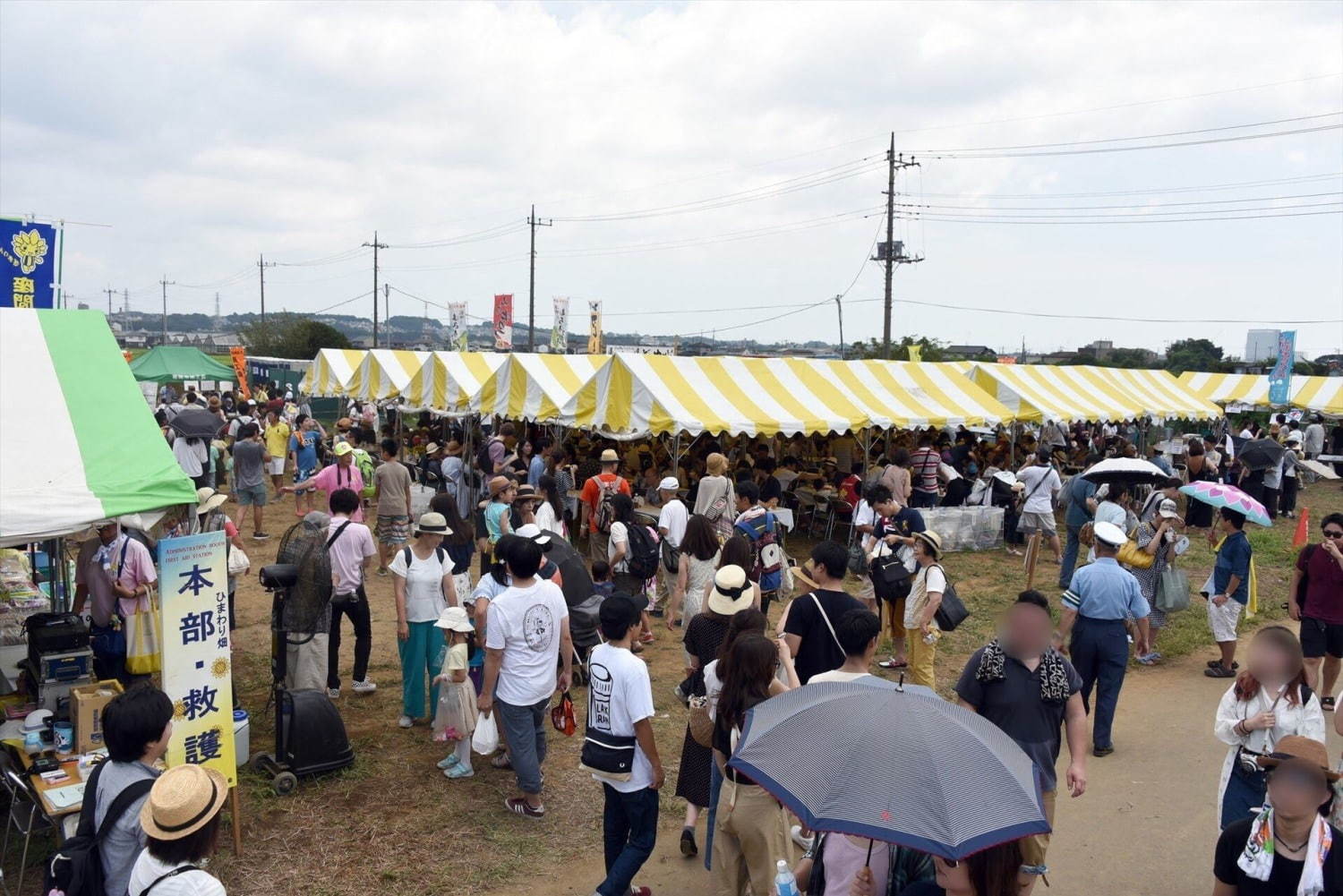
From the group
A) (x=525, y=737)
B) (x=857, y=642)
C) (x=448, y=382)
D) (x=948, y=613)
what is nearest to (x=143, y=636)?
(x=525, y=737)

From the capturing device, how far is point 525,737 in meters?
4.71

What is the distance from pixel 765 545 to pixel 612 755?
4.20 metres

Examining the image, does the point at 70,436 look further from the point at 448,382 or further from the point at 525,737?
the point at 448,382

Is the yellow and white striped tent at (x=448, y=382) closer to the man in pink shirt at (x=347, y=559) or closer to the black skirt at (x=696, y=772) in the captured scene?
the man in pink shirt at (x=347, y=559)

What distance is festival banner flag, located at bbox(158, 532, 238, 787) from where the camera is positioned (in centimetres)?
416

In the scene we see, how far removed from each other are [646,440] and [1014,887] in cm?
1329

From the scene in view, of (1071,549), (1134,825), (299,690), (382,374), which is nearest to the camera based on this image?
(1134,825)

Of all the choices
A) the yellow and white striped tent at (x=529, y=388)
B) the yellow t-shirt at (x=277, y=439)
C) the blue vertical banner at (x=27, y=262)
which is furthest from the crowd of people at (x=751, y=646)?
the yellow t-shirt at (x=277, y=439)

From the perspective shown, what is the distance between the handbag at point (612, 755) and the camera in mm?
3682

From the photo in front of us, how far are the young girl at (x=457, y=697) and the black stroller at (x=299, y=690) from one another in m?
0.59

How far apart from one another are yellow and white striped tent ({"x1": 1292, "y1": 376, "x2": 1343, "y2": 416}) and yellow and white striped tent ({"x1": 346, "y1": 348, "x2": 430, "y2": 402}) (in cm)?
2471

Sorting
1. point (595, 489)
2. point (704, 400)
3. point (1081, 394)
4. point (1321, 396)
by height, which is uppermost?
point (1321, 396)

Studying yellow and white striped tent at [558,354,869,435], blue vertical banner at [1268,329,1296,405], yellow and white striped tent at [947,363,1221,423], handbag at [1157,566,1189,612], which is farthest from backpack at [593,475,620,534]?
blue vertical banner at [1268,329,1296,405]

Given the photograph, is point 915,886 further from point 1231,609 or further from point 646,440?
point 646,440
